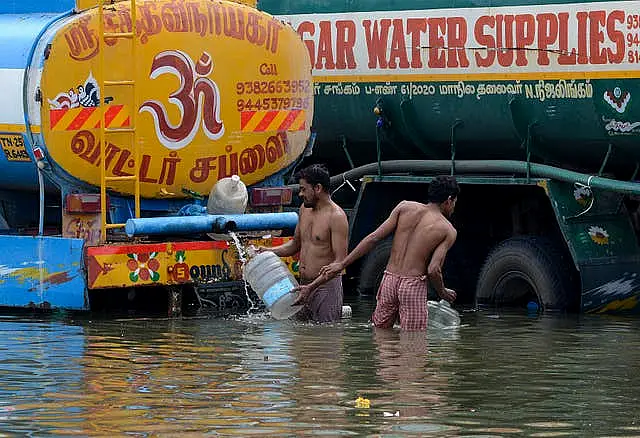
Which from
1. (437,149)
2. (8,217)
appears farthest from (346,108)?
(8,217)

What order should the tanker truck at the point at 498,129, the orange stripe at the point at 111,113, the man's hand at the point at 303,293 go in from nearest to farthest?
the man's hand at the point at 303,293
the orange stripe at the point at 111,113
the tanker truck at the point at 498,129

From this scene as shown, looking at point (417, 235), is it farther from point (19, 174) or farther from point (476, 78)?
point (19, 174)

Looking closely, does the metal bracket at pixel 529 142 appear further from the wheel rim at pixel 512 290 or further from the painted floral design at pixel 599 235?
the wheel rim at pixel 512 290

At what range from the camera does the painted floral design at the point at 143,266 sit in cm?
1385

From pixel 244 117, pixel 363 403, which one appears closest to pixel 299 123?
pixel 244 117

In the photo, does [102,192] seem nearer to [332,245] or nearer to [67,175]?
[67,175]

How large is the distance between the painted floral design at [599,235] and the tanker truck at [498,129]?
0.01 m

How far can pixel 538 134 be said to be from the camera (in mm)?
15359

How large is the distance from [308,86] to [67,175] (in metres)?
2.36

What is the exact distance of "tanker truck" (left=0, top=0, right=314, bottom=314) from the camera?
13.8m

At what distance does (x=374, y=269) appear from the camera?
1681cm

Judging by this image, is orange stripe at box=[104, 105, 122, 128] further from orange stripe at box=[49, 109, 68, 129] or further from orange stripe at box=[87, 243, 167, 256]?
orange stripe at box=[87, 243, 167, 256]

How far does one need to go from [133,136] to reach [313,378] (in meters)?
3.76

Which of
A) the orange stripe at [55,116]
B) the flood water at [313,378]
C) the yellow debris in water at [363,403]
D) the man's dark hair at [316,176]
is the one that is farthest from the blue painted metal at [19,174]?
the yellow debris in water at [363,403]
